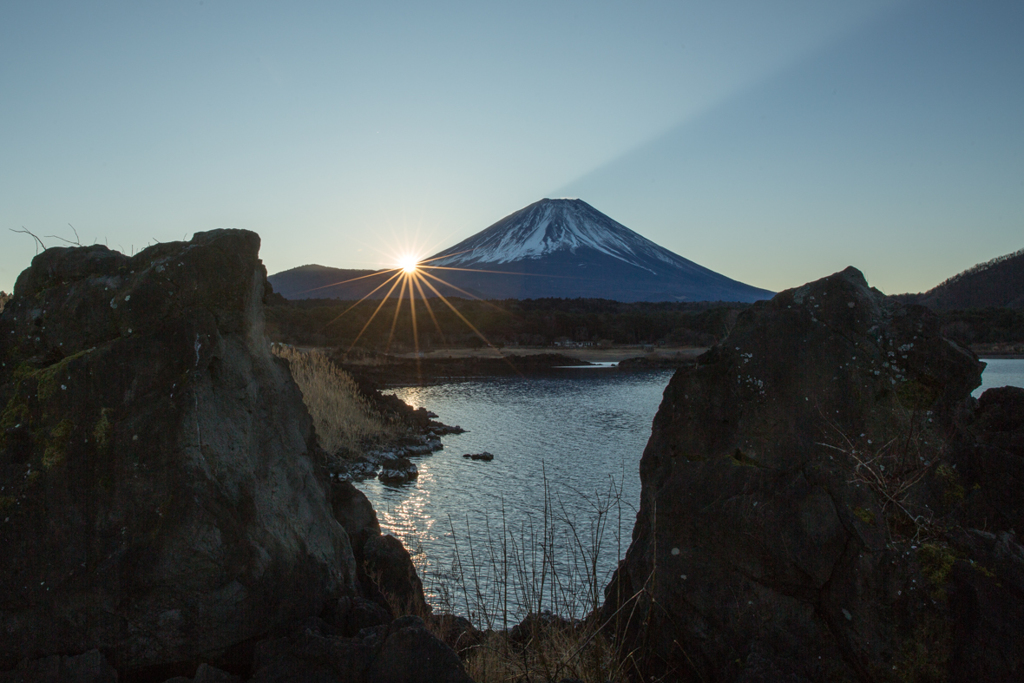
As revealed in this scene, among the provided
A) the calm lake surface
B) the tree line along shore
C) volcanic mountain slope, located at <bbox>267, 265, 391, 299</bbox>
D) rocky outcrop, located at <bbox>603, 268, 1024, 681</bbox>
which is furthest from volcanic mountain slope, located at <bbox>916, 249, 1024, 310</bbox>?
volcanic mountain slope, located at <bbox>267, 265, 391, 299</bbox>

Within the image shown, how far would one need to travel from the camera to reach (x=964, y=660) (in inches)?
89.1

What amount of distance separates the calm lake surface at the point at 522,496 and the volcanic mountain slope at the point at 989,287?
49.3 metres

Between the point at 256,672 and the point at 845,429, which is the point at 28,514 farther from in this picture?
the point at 845,429

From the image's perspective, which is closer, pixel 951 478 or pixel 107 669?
pixel 107 669

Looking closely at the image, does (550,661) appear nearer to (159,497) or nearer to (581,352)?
(159,497)

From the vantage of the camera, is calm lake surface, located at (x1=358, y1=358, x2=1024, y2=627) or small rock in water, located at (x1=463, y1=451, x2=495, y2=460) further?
small rock in water, located at (x1=463, y1=451, x2=495, y2=460)


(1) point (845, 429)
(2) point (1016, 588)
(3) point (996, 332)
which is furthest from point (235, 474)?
(3) point (996, 332)

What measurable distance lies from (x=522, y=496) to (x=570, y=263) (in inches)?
5940

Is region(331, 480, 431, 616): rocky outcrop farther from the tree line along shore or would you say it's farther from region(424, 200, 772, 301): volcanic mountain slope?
region(424, 200, 772, 301): volcanic mountain slope

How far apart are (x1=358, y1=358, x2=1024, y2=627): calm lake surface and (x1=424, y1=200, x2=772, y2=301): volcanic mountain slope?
119 metres

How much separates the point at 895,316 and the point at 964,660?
5.17 feet

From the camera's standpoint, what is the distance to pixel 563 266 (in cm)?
15850

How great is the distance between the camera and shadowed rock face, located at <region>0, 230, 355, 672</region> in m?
2.71

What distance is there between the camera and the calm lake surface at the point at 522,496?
510cm
